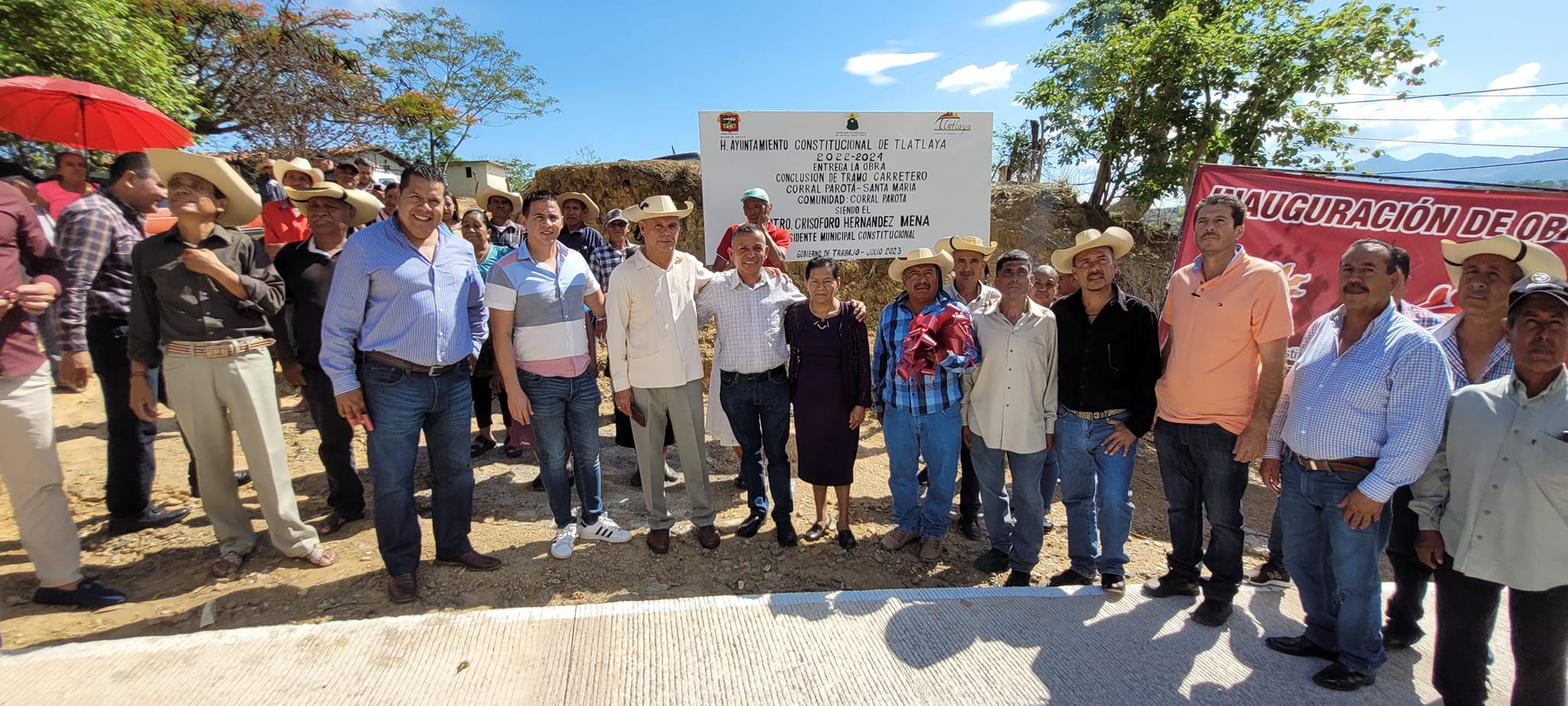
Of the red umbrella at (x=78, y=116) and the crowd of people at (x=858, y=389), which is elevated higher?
the red umbrella at (x=78, y=116)

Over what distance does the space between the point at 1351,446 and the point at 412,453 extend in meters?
3.94

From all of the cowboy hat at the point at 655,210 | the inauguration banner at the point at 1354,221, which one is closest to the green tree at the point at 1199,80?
the inauguration banner at the point at 1354,221

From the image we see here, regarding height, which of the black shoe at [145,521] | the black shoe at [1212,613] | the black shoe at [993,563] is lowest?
the black shoe at [993,563]

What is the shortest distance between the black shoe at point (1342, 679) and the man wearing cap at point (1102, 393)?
0.83 meters

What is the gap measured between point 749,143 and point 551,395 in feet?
11.5

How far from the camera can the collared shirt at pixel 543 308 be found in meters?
3.27

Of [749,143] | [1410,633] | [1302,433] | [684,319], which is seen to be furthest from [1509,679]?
[749,143]

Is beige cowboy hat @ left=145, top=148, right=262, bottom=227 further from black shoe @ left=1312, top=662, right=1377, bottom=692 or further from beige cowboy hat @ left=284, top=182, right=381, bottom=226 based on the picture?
black shoe @ left=1312, top=662, right=1377, bottom=692

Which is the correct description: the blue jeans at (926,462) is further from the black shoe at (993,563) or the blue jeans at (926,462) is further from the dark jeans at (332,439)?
the dark jeans at (332,439)

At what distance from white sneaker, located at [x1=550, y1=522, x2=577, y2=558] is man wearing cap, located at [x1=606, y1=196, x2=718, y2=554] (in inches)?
17.1

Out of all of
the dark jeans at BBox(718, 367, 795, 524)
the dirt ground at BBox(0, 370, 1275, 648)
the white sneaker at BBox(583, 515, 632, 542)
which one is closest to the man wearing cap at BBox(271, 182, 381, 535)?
the dirt ground at BBox(0, 370, 1275, 648)

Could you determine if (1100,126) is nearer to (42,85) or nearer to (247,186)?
(247,186)

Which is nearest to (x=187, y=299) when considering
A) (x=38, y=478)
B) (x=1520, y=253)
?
(x=38, y=478)

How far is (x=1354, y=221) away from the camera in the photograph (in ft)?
15.9
